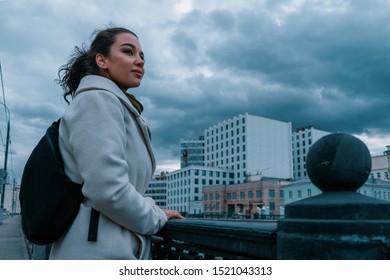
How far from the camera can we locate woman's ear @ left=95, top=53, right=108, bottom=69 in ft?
7.52

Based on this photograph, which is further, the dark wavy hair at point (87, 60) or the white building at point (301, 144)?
the white building at point (301, 144)

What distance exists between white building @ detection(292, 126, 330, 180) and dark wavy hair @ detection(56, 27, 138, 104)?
99.5 m

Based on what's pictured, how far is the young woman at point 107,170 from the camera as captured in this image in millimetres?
1739

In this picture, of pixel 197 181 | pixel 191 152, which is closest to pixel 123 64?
pixel 197 181

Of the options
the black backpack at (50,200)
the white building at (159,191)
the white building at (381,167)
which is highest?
the white building at (381,167)

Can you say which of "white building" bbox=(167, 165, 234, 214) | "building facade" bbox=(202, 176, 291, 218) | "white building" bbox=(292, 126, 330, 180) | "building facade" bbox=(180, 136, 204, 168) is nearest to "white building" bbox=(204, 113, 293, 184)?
"white building" bbox=(167, 165, 234, 214)

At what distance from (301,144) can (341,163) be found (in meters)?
104

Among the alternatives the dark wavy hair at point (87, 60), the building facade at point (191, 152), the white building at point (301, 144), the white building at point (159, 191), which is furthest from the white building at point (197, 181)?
the dark wavy hair at point (87, 60)

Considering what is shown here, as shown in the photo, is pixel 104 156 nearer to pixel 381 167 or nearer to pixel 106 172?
pixel 106 172

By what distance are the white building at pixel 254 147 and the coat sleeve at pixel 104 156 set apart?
8304cm

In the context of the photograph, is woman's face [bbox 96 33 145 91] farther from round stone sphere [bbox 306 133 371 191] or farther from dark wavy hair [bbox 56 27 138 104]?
round stone sphere [bbox 306 133 371 191]

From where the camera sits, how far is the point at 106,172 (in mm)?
1724

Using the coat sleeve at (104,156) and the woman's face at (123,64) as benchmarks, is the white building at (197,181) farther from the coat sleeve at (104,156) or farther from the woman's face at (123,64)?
the coat sleeve at (104,156)
